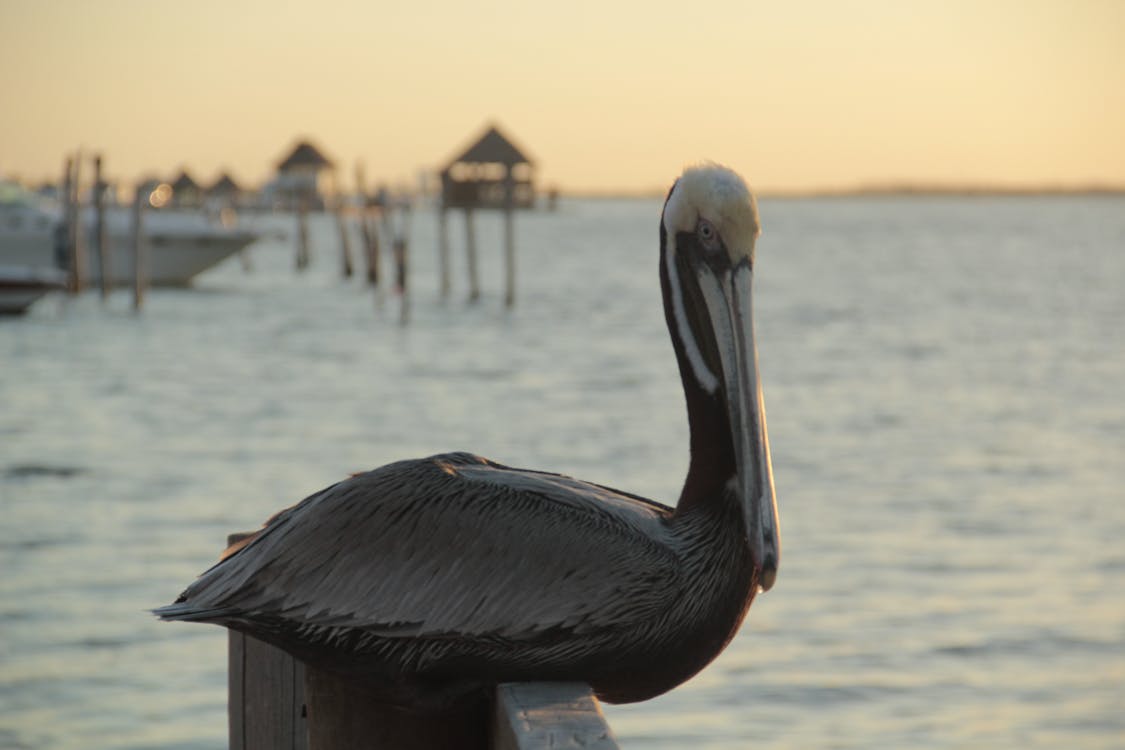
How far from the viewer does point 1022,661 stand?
8859mm

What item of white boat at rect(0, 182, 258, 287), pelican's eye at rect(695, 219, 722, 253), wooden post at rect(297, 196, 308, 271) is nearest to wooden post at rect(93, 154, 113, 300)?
white boat at rect(0, 182, 258, 287)

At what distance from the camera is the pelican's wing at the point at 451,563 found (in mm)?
2418

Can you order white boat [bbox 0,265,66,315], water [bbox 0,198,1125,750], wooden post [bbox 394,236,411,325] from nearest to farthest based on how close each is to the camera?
water [bbox 0,198,1125,750] < white boat [bbox 0,265,66,315] < wooden post [bbox 394,236,411,325]

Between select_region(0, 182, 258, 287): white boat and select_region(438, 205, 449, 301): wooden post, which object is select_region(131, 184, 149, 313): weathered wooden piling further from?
select_region(438, 205, 449, 301): wooden post

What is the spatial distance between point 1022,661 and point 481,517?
704cm

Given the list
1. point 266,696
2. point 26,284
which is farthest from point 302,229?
point 266,696

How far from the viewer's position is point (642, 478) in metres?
13.9

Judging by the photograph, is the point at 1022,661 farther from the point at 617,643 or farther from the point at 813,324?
the point at 813,324

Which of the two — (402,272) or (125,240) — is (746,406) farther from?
(125,240)

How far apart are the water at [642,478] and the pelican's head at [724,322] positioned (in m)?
4.97

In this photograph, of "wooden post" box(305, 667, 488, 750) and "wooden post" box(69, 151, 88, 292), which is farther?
"wooden post" box(69, 151, 88, 292)

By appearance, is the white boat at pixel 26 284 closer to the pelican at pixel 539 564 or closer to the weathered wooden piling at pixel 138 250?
the weathered wooden piling at pixel 138 250

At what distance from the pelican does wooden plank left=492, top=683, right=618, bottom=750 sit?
7cm

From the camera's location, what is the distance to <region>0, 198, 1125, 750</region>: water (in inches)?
313
